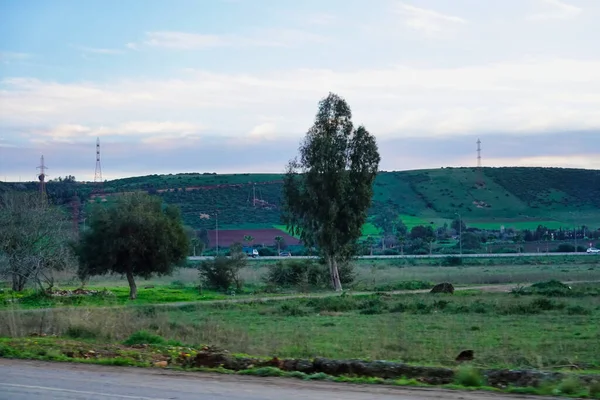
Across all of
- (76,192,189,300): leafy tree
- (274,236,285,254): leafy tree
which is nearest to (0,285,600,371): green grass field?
(76,192,189,300): leafy tree

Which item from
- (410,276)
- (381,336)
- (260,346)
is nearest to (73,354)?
(260,346)

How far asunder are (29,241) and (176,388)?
111ft

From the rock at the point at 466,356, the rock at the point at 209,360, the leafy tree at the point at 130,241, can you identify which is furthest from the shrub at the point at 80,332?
the leafy tree at the point at 130,241

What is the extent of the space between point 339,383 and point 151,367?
16.9 ft

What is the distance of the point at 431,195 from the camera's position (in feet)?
504

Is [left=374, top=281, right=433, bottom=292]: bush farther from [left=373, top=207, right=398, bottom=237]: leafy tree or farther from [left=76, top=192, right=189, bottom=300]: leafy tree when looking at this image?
[left=373, top=207, right=398, bottom=237]: leafy tree

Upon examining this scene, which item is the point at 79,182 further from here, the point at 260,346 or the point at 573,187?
the point at 260,346

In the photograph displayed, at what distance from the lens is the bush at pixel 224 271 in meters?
57.9

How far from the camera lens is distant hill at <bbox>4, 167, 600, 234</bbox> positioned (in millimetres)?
132562

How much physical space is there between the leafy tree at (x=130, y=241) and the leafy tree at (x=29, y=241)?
5.97 feet

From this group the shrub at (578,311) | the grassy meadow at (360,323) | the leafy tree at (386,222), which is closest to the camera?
the grassy meadow at (360,323)

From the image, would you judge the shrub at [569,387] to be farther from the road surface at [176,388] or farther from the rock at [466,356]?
the rock at [466,356]

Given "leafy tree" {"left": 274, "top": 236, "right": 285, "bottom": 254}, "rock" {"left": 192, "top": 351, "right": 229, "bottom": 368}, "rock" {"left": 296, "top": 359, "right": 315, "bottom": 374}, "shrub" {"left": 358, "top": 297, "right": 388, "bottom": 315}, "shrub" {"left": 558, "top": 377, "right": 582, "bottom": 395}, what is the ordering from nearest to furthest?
"shrub" {"left": 558, "top": 377, "right": 582, "bottom": 395} < "rock" {"left": 296, "top": 359, "right": 315, "bottom": 374} < "rock" {"left": 192, "top": 351, "right": 229, "bottom": 368} < "shrub" {"left": 358, "top": 297, "right": 388, "bottom": 315} < "leafy tree" {"left": 274, "top": 236, "right": 285, "bottom": 254}

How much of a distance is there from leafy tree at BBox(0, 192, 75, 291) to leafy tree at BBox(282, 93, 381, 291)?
17.7 meters
